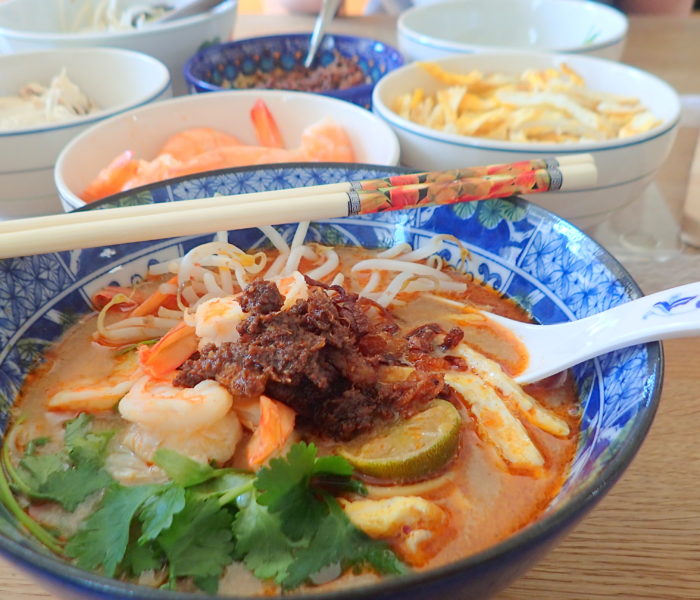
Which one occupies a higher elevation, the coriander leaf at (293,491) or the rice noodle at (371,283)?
the coriander leaf at (293,491)

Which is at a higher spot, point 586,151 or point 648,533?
point 586,151

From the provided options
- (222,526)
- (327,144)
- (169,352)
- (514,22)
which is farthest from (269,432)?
Result: (514,22)

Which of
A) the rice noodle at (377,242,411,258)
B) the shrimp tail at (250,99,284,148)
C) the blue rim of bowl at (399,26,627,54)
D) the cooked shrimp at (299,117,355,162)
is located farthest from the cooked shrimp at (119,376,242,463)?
the blue rim of bowl at (399,26,627,54)

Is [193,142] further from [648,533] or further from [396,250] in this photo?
[648,533]

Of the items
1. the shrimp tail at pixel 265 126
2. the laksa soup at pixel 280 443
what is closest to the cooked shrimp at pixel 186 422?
the laksa soup at pixel 280 443

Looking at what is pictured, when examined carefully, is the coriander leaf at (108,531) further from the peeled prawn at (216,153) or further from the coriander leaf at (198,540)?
the peeled prawn at (216,153)

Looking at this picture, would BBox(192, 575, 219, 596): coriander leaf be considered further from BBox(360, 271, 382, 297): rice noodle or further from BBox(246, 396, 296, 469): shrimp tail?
BBox(360, 271, 382, 297): rice noodle

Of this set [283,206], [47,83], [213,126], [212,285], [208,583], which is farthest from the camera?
[47,83]
